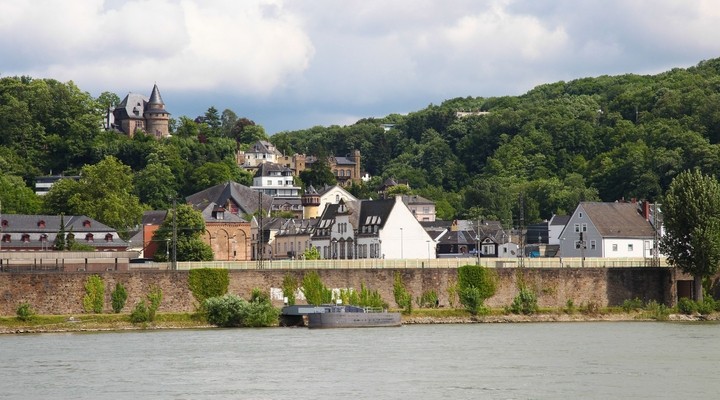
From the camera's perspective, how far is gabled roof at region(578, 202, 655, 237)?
10869 centimetres

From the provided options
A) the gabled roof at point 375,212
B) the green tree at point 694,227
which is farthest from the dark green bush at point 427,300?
the gabled roof at point 375,212

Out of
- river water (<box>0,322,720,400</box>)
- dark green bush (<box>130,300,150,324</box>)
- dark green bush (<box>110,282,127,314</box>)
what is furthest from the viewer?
dark green bush (<box>110,282,127,314</box>)

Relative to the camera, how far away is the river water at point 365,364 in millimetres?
49188

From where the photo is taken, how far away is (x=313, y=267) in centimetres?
8425

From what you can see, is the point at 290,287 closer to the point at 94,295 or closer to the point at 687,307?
the point at 94,295

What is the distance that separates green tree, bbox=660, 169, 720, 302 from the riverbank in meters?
3.19

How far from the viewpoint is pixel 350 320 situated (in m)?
77.1

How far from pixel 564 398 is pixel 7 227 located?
2587 inches

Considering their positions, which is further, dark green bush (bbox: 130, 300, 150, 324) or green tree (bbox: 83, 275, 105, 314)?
green tree (bbox: 83, 275, 105, 314)

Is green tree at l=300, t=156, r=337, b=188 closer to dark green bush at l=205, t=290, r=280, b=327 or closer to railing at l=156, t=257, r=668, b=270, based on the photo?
railing at l=156, t=257, r=668, b=270

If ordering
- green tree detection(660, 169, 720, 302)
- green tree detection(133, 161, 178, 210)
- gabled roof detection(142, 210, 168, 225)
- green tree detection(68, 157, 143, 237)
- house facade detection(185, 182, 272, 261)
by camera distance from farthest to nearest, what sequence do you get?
green tree detection(133, 161, 178, 210)
gabled roof detection(142, 210, 168, 225)
green tree detection(68, 157, 143, 237)
house facade detection(185, 182, 272, 261)
green tree detection(660, 169, 720, 302)

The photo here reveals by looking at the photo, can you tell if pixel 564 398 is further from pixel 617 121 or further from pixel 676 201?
pixel 617 121

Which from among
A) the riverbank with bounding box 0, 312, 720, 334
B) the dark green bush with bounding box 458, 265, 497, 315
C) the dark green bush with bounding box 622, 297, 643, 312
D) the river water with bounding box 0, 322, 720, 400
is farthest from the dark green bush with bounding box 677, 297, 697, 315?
the dark green bush with bounding box 458, 265, 497, 315

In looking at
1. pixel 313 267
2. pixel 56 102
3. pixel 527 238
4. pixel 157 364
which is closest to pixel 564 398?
pixel 157 364
